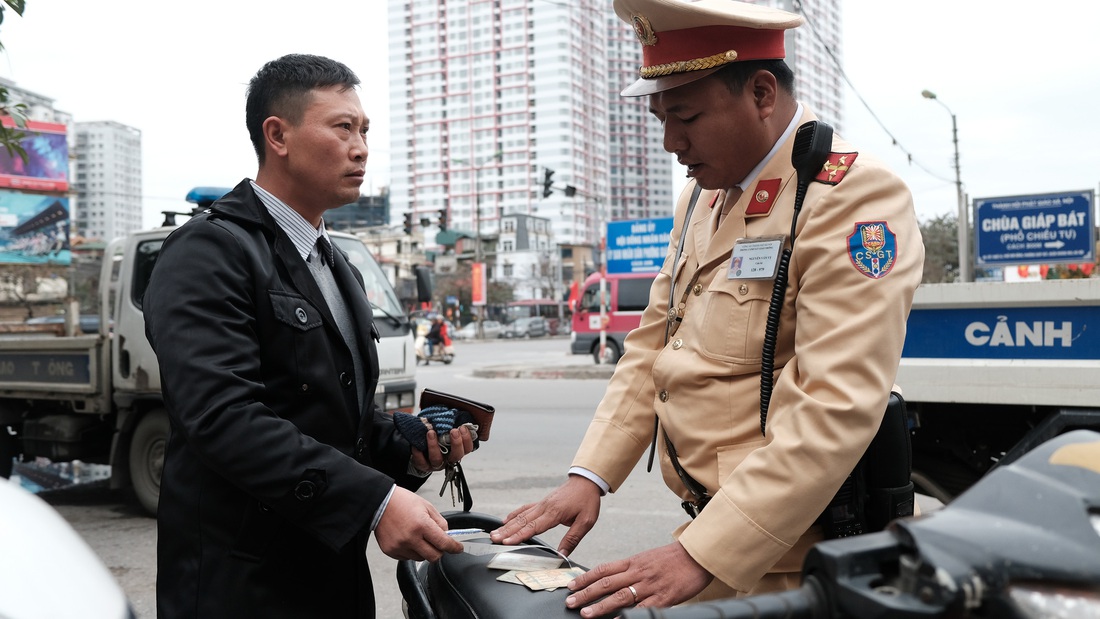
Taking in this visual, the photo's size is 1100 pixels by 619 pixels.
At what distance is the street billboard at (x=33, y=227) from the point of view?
2350cm

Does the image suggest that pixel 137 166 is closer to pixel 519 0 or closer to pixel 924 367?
pixel 924 367

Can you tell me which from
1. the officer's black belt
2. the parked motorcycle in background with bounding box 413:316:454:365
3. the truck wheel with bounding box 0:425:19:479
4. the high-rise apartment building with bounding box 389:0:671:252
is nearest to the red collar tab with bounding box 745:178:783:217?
the officer's black belt

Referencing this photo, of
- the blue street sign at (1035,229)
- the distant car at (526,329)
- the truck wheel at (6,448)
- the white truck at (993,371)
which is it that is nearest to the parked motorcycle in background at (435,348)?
the blue street sign at (1035,229)

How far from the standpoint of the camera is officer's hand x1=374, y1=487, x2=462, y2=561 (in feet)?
4.84

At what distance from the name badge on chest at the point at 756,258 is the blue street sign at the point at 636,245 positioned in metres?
16.6

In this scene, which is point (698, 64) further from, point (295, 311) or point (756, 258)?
point (295, 311)

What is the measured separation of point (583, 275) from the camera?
87000 mm

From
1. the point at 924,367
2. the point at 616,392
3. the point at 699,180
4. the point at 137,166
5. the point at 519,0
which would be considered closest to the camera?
the point at 699,180

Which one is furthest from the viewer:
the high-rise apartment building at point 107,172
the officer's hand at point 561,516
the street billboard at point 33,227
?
the high-rise apartment building at point 107,172

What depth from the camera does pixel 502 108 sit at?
354ft

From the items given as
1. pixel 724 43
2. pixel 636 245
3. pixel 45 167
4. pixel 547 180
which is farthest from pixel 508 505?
pixel 45 167

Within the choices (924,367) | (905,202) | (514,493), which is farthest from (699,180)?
(514,493)

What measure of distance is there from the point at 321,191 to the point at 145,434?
187 inches

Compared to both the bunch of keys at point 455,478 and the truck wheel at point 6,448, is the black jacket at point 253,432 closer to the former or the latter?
the bunch of keys at point 455,478
